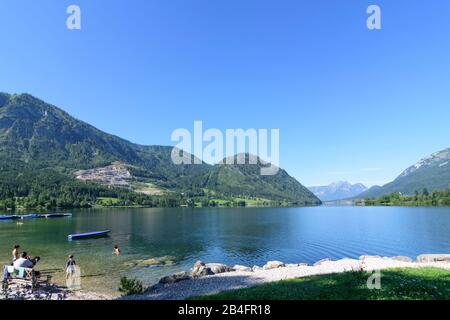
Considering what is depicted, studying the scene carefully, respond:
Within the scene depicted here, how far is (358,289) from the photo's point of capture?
19.5m

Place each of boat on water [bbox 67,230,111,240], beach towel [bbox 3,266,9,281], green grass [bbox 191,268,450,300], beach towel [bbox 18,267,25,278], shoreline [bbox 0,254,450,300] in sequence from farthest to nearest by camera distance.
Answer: boat on water [bbox 67,230,111,240] < beach towel [bbox 18,267,25,278] < beach towel [bbox 3,266,9,281] < shoreline [bbox 0,254,450,300] < green grass [bbox 191,268,450,300]

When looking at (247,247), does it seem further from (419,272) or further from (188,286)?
(419,272)

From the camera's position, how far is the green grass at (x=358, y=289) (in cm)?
1789

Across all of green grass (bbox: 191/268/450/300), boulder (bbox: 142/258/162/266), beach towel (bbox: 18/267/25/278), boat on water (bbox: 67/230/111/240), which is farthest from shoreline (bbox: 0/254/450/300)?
boat on water (bbox: 67/230/111/240)

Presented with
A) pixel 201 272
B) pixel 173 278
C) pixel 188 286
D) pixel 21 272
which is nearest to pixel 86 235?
pixel 21 272

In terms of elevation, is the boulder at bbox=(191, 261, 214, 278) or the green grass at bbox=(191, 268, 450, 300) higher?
the green grass at bbox=(191, 268, 450, 300)

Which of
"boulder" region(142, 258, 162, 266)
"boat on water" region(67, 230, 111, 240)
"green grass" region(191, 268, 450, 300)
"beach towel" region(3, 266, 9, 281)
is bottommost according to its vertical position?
"boat on water" region(67, 230, 111, 240)

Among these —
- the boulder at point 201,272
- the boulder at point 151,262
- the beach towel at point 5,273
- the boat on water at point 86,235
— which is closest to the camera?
the beach towel at point 5,273

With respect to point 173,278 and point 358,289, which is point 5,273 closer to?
point 173,278

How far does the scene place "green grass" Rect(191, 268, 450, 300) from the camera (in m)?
17.9
